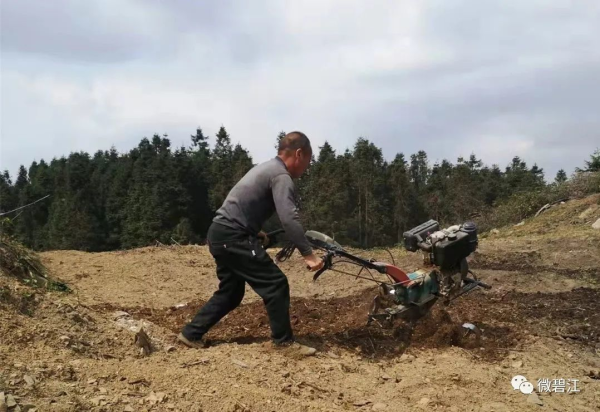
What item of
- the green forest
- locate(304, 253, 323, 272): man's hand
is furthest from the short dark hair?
the green forest

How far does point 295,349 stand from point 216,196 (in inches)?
1827

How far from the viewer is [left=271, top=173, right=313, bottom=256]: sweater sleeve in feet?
14.1

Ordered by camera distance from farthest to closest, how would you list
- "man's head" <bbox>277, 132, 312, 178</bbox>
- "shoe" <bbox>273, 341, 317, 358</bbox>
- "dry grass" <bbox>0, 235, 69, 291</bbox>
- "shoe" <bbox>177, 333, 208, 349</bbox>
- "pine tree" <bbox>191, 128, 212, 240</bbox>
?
1. "pine tree" <bbox>191, 128, 212, 240</bbox>
2. "dry grass" <bbox>0, 235, 69, 291</bbox>
3. "shoe" <bbox>177, 333, 208, 349</bbox>
4. "man's head" <bbox>277, 132, 312, 178</bbox>
5. "shoe" <bbox>273, 341, 317, 358</bbox>

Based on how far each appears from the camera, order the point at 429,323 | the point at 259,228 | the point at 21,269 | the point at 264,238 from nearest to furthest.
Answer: the point at 259,228, the point at 264,238, the point at 429,323, the point at 21,269

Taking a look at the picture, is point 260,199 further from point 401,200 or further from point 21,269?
point 401,200

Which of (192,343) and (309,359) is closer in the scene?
(309,359)

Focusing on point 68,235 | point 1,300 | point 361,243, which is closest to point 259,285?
point 1,300

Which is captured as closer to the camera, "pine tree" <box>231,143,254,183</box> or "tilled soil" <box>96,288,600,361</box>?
"tilled soil" <box>96,288,600,361</box>

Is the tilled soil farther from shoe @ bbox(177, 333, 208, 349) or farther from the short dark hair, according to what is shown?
the short dark hair

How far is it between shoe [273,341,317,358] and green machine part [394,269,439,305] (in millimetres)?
992

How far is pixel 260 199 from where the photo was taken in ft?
14.9

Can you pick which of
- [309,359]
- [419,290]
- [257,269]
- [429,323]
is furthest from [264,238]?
[429,323]

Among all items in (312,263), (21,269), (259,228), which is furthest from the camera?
(21,269)

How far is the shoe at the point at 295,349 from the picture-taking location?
4469 mm
